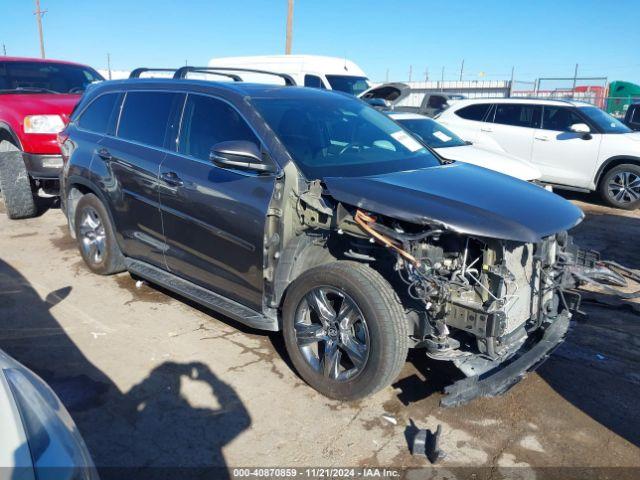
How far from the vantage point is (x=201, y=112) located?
4113 millimetres

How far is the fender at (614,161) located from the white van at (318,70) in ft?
20.4

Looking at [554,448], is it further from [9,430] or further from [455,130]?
[455,130]

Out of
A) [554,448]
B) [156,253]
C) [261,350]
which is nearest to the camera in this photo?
[554,448]

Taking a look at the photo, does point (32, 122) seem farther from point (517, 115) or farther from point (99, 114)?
point (517, 115)

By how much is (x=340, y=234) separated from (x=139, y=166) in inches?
77.5

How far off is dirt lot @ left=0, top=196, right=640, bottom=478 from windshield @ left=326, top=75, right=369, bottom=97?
31.8ft

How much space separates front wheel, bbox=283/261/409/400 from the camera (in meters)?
3.07

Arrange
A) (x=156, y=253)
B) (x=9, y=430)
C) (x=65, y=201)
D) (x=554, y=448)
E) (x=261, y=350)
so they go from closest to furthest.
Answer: (x=9, y=430) < (x=554, y=448) < (x=261, y=350) < (x=156, y=253) < (x=65, y=201)

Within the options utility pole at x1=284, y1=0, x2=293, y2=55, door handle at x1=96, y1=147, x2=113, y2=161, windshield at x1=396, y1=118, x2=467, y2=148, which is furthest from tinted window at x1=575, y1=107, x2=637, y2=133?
utility pole at x1=284, y1=0, x2=293, y2=55

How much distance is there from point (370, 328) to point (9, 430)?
6.22 ft

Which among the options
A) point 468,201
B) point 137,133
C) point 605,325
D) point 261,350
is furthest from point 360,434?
point 137,133

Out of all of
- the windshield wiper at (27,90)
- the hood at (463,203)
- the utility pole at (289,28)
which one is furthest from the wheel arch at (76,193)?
the utility pole at (289,28)

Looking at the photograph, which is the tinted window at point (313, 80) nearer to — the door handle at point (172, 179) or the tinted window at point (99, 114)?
the tinted window at point (99, 114)

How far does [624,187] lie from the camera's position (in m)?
9.49
